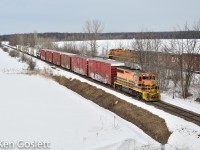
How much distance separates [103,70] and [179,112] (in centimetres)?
1533

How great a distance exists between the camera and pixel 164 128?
2316 cm

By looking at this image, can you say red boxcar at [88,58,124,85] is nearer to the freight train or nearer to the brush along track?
the freight train

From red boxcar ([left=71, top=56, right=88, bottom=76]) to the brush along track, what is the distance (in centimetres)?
1956

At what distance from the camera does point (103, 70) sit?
4034 cm

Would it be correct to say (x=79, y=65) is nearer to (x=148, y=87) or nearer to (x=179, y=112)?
(x=148, y=87)

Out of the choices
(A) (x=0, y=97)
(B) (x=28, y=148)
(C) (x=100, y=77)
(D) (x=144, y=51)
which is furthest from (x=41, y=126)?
(D) (x=144, y=51)

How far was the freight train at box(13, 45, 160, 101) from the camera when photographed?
3095 cm

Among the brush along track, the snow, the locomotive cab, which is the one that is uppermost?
the locomotive cab

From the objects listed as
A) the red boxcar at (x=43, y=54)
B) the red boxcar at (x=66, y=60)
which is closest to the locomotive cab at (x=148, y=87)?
the red boxcar at (x=66, y=60)

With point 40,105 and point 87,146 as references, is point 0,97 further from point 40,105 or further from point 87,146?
point 87,146

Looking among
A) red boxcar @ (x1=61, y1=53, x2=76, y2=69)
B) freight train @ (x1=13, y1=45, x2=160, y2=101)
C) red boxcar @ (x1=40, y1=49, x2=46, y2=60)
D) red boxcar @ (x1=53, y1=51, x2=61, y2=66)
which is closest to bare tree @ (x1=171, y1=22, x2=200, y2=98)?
freight train @ (x1=13, y1=45, x2=160, y2=101)

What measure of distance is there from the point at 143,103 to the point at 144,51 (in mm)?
20086

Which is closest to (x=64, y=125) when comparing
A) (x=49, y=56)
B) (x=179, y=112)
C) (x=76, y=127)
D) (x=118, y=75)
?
(x=76, y=127)

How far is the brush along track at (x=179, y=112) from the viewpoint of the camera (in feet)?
80.1
